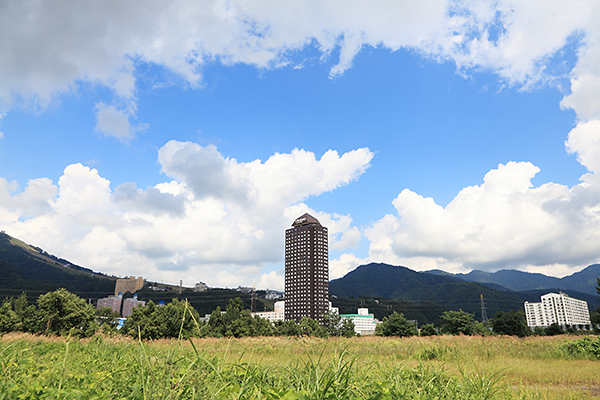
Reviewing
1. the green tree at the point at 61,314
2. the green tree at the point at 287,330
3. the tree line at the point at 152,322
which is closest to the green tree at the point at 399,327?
the tree line at the point at 152,322

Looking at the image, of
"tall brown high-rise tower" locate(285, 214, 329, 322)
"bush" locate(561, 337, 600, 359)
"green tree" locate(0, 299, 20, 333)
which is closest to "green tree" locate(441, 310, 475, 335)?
"bush" locate(561, 337, 600, 359)

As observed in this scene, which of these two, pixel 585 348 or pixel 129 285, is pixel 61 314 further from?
pixel 129 285

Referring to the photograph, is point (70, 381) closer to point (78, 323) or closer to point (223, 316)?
point (78, 323)

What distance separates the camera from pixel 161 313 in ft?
91.3

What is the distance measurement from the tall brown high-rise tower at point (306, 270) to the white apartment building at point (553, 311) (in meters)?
Answer: 120

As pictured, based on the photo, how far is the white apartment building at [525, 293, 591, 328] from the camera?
169875 millimetres

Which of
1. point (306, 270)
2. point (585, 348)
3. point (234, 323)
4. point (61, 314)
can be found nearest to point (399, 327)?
point (234, 323)

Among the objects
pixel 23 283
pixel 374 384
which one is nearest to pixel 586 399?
pixel 374 384

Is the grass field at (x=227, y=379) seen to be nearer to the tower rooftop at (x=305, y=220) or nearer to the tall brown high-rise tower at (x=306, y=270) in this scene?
the tall brown high-rise tower at (x=306, y=270)

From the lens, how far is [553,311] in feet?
564

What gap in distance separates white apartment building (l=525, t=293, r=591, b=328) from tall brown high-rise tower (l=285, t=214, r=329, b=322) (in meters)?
120

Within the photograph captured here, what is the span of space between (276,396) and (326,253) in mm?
134484

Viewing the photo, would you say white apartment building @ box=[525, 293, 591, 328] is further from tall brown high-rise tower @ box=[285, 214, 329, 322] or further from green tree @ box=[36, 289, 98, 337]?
green tree @ box=[36, 289, 98, 337]

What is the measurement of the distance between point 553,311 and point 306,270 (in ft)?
476
